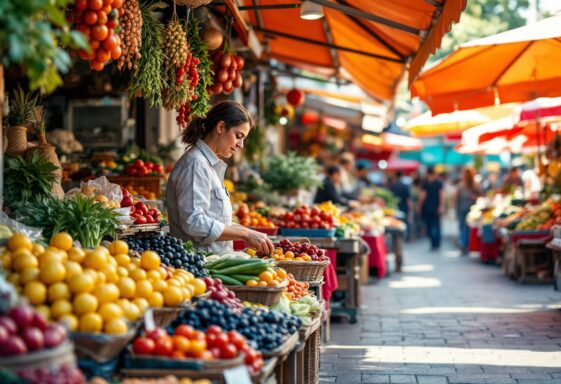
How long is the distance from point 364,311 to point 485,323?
5.78ft

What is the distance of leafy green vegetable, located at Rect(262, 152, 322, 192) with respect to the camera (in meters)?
11.9

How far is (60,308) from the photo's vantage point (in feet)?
10.9

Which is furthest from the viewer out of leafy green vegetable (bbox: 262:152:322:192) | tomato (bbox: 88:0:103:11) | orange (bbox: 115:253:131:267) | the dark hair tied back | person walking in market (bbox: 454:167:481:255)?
person walking in market (bbox: 454:167:481:255)

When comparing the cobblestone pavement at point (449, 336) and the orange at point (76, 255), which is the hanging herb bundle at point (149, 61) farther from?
the cobblestone pavement at point (449, 336)

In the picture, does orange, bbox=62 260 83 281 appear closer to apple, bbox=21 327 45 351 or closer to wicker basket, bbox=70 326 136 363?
wicker basket, bbox=70 326 136 363

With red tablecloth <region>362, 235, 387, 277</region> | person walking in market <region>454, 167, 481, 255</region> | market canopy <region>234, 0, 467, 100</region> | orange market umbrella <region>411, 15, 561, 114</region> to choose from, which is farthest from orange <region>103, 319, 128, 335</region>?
person walking in market <region>454, 167, 481, 255</region>

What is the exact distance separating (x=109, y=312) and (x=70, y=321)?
20cm

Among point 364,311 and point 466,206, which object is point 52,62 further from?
point 466,206

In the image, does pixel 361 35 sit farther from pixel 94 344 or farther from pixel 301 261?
pixel 94 344

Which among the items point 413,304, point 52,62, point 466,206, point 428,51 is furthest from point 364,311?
point 466,206

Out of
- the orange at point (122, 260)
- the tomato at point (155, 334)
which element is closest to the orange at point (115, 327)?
the tomato at point (155, 334)

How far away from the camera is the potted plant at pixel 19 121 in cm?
584

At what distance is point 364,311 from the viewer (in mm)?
10219

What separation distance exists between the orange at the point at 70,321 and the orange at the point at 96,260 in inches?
18.7
